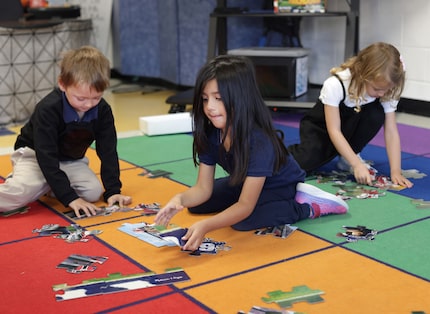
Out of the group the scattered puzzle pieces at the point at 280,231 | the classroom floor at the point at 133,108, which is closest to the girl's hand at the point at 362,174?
the scattered puzzle pieces at the point at 280,231

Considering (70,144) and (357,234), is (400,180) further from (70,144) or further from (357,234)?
(70,144)

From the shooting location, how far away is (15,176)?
8.09 ft

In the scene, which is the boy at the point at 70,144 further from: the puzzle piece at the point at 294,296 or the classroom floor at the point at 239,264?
the puzzle piece at the point at 294,296

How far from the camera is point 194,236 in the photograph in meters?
1.88

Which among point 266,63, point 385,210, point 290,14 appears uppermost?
point 290,14

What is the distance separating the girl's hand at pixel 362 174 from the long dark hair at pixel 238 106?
27.1 inches

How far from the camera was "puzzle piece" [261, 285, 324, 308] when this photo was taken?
1.63m

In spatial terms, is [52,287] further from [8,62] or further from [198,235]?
[8,62]

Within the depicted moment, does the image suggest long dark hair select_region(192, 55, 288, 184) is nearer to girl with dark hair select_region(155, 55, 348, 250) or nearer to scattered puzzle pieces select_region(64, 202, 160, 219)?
girl with dark hair select_region(155, 55, 348, 250)

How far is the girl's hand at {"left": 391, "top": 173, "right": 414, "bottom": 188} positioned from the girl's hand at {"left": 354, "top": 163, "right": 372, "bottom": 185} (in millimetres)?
110

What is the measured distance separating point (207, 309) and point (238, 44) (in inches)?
133

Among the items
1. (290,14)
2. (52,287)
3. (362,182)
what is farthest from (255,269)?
(290,14)

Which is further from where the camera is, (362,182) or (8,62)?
(8,62)

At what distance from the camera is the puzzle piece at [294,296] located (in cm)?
163
